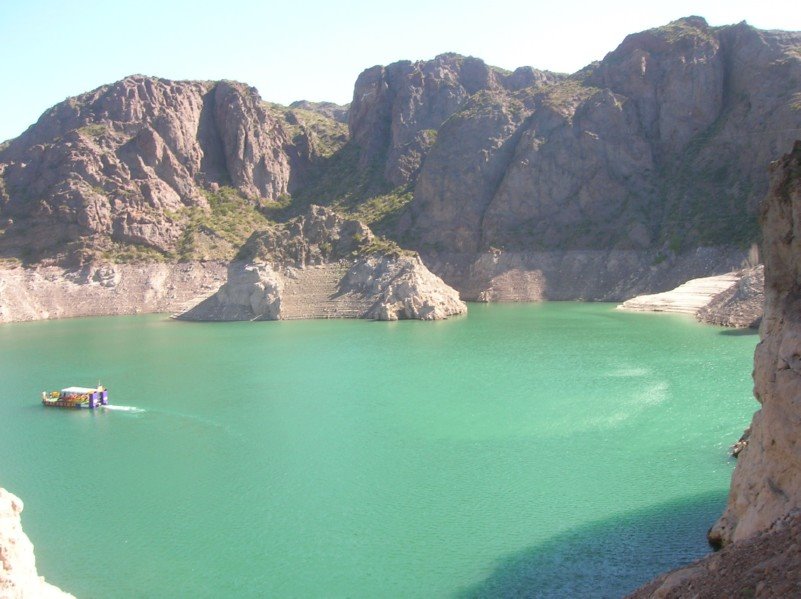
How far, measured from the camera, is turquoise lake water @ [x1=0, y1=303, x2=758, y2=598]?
819 inches

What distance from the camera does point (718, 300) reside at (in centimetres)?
7300

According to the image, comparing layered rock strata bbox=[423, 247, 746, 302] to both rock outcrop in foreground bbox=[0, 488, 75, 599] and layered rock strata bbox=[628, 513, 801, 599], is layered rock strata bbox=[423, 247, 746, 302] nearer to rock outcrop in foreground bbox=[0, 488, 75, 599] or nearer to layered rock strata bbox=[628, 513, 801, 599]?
layered rock strata bbox=[628, 513, 801, 599]

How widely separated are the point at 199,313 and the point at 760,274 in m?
60.5

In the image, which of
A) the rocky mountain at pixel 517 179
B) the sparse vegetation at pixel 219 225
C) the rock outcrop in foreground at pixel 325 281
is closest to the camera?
the rock outcrop in foreground at pixel 325 281

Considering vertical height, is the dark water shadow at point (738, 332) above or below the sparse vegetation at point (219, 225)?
below

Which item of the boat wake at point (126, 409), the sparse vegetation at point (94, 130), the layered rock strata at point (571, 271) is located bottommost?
the boat wake at point (126, 409)

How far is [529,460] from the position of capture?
97.3 feet

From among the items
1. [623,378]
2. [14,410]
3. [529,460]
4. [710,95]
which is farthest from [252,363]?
[710,95]

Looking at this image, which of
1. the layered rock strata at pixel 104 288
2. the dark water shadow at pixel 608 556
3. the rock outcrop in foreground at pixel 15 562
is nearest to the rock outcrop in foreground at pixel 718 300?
the dark water shadow at pixel 608 556

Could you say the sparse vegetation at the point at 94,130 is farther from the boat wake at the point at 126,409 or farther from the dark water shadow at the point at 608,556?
the dark water shadow at the point at 608,556

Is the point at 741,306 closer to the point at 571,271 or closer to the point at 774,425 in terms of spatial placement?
the point at 571,271

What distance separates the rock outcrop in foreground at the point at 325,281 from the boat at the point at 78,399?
41.4 m

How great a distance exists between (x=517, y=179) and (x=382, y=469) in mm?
91099

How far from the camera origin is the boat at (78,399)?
4222 cm
